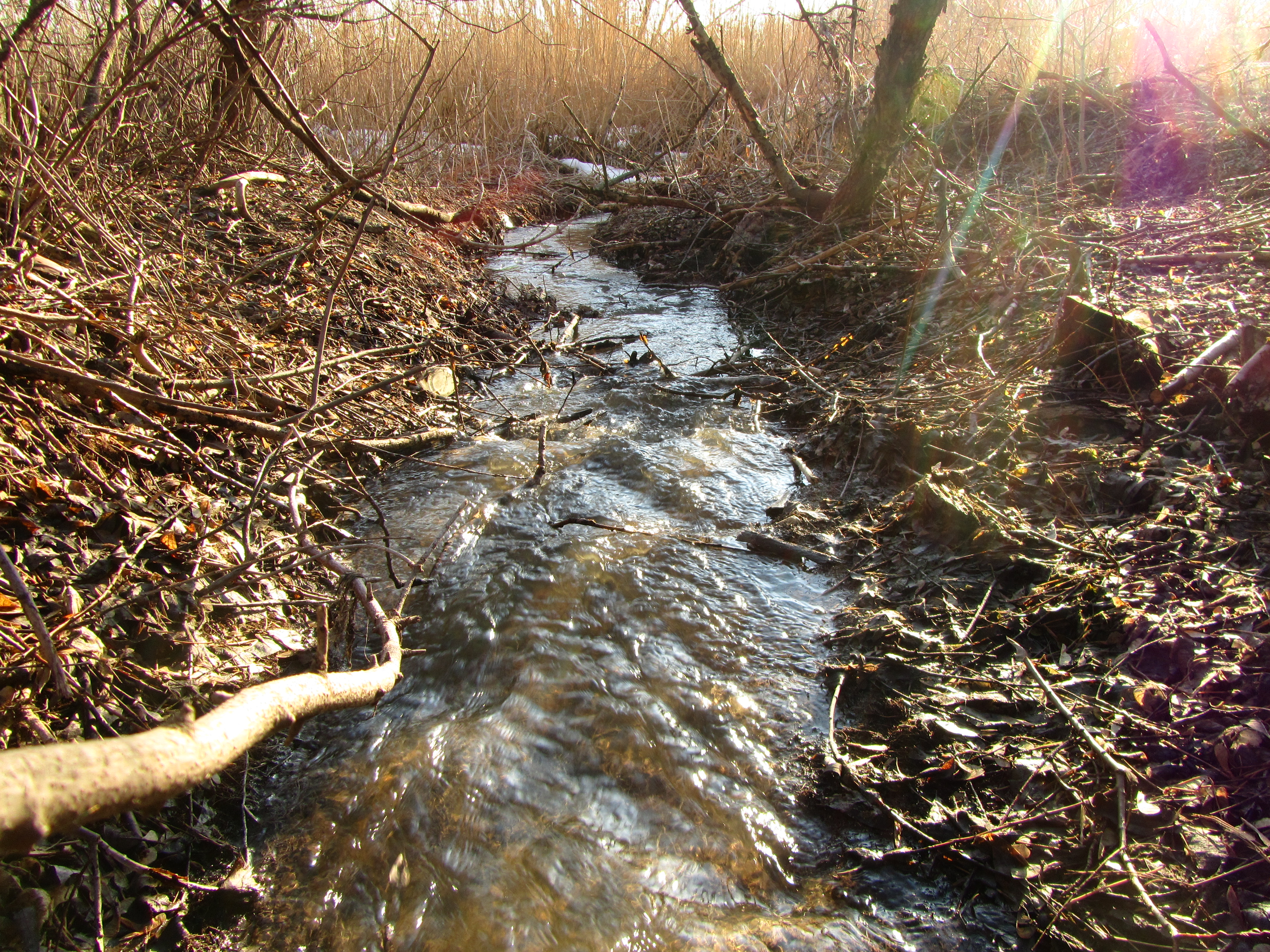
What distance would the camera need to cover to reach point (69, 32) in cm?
351

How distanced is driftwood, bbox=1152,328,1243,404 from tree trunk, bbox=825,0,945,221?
8.87 ft

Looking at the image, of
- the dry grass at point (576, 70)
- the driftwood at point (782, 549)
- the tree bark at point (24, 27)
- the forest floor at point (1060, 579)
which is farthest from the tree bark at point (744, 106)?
the tree bark at point (24, 27)

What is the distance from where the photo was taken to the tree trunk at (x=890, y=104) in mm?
4129

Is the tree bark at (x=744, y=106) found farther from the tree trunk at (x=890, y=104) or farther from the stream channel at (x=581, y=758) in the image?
the stream channel at (x=581, y=758)

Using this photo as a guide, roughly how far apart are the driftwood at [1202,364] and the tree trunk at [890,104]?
2.70m

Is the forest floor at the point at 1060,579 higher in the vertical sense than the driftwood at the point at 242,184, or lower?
lower

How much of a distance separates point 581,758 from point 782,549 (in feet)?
3.72

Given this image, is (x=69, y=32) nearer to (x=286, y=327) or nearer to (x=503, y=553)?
(x=286, y=327)

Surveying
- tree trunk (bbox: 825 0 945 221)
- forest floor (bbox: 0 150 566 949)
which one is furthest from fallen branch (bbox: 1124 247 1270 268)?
forest floor (bbox: 0 150 566 949)

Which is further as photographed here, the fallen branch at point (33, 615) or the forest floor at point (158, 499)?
the forest floor at point (158, 499)

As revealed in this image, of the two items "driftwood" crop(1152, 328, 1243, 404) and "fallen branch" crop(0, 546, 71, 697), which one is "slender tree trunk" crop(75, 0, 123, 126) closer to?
"fallen branch" crop(0, 546, 71, 697)

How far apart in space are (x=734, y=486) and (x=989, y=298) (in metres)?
1.95

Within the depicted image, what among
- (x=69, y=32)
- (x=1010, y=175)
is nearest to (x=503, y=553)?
(x=69, y=32)

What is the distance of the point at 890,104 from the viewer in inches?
174
